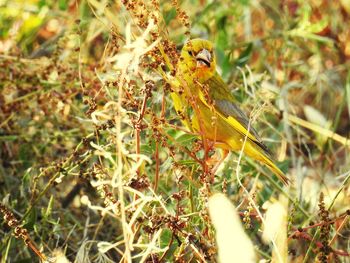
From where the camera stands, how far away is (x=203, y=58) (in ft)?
9.80

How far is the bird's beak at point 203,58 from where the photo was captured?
2.98 meters

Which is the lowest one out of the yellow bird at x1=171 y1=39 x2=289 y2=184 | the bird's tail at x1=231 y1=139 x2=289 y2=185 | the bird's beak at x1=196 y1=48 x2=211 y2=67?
the bird's tail at x1=231 y1=139 x2=289 y2=185

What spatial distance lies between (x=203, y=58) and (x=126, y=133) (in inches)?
38.5

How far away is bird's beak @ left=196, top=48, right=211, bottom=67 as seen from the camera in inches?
117

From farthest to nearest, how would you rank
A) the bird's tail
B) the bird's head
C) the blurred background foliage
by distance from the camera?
the bird's head < the bird's tail < the blurred background foliage

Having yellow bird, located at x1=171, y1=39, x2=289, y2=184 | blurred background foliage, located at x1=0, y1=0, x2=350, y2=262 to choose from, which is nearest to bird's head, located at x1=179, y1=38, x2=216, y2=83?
yellow bird, located at x1=171, y1=39, x2=289, y2=184

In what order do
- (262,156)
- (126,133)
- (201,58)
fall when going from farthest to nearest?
1. (201,58)
2. (262,156)
3. (126,133)

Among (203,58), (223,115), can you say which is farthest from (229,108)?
(203,58)

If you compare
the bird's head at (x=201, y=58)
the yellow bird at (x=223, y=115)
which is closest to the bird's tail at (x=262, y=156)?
the yellow bird at (x=223, y=115)

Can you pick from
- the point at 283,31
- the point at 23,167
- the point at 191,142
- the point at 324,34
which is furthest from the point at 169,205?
the point at 324,34

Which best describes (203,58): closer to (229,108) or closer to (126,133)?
(229,108)

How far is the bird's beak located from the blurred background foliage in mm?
145

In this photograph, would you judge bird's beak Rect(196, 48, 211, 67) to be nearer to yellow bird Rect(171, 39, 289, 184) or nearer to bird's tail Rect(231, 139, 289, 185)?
yellow bird Rect(171, 39, 289, 184)

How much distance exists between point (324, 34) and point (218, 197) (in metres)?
3.04
